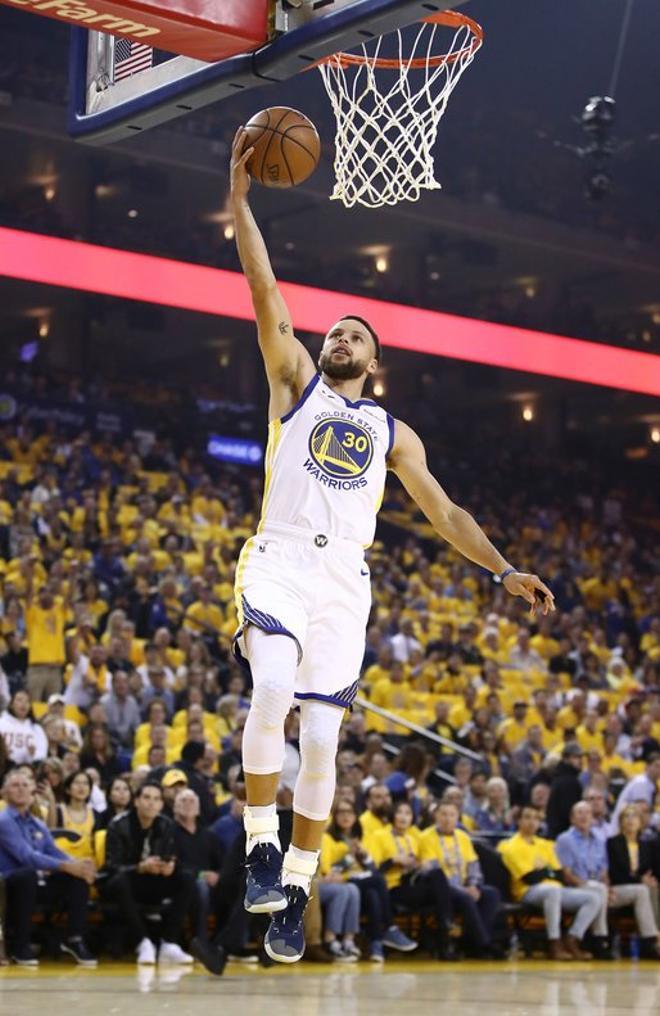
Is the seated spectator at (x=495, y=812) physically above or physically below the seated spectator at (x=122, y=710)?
below

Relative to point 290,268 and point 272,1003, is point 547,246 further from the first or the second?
point 272,1003

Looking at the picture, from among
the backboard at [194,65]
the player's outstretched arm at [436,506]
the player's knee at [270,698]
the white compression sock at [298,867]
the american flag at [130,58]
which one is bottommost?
the white compression sock at [298,867]

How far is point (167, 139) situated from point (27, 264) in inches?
181

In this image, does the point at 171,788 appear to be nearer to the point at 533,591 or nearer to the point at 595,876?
the point at 595,876

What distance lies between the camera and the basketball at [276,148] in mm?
5523

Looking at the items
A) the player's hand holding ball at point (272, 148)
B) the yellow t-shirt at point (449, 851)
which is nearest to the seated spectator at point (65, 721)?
the yellow t-shirt at point (449, 851)

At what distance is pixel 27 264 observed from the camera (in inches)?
700

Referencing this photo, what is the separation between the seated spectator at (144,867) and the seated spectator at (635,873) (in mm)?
3828

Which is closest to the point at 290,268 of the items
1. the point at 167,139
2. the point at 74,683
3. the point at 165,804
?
the point at 167,139

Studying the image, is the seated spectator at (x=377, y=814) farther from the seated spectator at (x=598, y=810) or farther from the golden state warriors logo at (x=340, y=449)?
the golden state warriors logo at (x=340, y=449)

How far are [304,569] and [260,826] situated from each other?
91 cm

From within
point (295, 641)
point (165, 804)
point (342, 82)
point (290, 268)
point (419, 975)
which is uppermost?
point (290, 268)

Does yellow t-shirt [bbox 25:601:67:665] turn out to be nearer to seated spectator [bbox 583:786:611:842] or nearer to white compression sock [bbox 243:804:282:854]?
seated spectator [bbox 583:786:611:842]

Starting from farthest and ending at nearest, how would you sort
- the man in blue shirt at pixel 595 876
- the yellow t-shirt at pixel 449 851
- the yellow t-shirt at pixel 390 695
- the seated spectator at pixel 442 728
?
the yellow t-shirt at pixel 390 695
the seated spectator at pixel 442 728
the man in blue shirt at pixel 595 876
the yellow t-shirt at pixel 449 851
